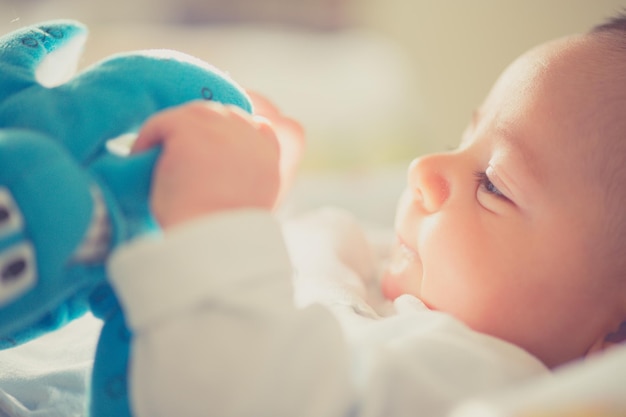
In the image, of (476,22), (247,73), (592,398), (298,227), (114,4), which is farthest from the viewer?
(114,4)

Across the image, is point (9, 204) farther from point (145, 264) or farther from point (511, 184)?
point (511, 184)

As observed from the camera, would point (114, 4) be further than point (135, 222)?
Yes

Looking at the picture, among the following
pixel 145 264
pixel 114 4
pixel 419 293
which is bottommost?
pixel 114 4

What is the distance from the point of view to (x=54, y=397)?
2.31 feet

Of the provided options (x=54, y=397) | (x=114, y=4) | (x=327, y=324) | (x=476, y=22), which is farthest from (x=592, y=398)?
(x=114, y=4)

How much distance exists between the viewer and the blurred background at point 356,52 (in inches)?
62.9

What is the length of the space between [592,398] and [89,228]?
1.24 ft

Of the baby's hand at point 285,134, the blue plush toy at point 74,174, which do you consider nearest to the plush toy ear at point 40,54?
the blue plush toy at point 74,174

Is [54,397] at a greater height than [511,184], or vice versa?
[511,184]

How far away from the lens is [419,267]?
774 mm

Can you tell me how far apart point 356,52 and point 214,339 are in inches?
79.9

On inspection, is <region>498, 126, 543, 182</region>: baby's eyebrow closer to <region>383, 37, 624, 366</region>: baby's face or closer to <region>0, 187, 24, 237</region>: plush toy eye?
<region>383, 37, 624, 366</region>: baby's face

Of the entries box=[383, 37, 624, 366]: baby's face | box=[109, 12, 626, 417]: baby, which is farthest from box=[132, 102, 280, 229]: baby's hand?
box=[383, 37, 624, 366]: baby's face

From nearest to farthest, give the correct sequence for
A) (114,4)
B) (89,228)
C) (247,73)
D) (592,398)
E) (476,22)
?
(592,398) → (89,228) → (247,73) → (476,22) → (114,4)
